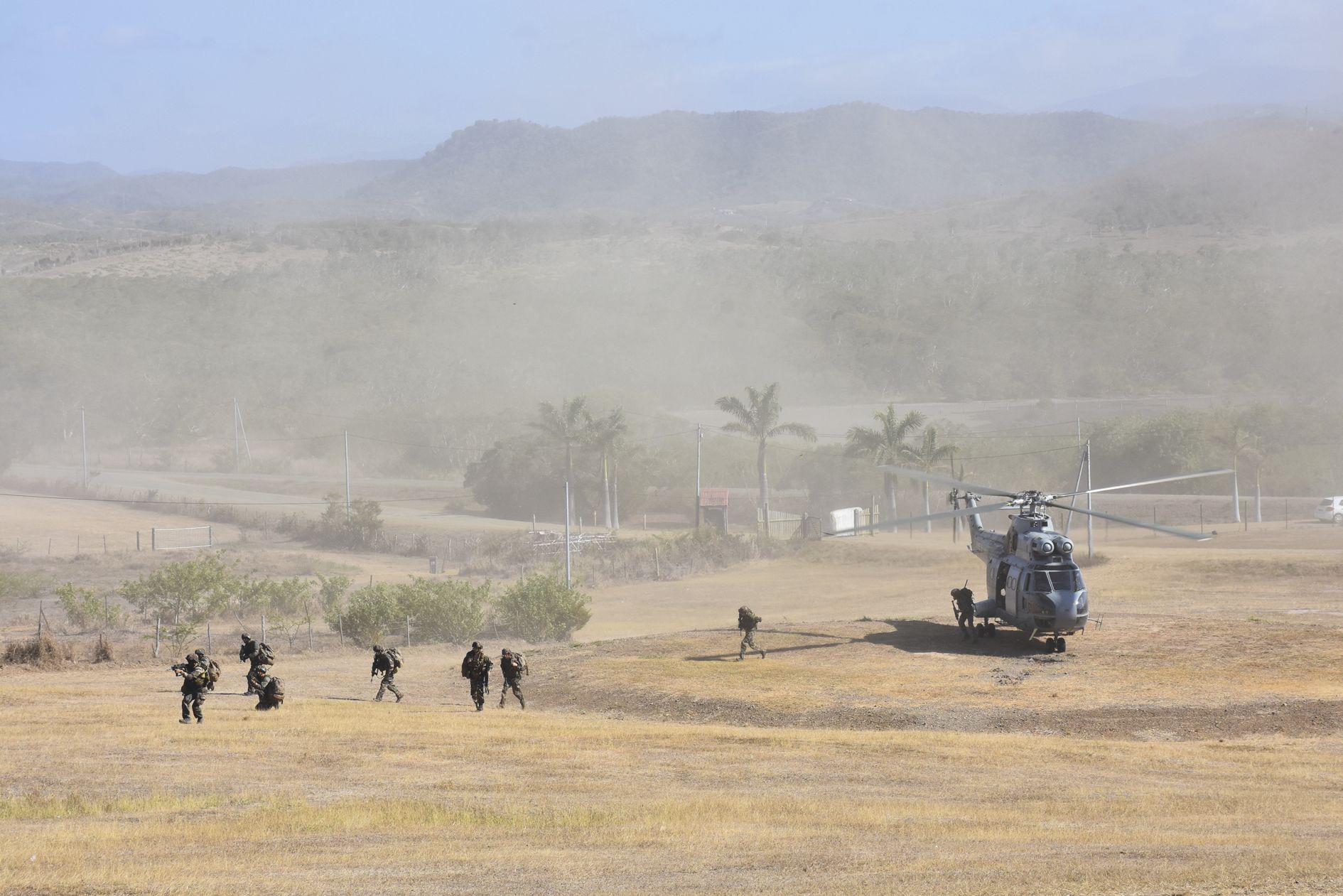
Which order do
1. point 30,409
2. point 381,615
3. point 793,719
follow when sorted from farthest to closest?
point 30,409 < point 381,615 < point 793,719

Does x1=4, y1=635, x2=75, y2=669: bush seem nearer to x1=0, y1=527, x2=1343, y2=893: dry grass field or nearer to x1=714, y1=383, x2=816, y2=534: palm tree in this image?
x1=0, y1=527, x2=1343, y2=893: dry grass field

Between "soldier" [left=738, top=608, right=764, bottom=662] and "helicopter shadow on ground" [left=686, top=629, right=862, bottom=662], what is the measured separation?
0.75 feet

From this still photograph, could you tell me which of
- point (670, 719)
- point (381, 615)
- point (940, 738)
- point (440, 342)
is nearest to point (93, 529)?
point (381, 615)

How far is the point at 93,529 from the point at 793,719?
58574 mm

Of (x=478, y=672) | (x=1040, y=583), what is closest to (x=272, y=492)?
(x=478, y=672)

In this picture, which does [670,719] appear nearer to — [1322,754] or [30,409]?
[1322,754]

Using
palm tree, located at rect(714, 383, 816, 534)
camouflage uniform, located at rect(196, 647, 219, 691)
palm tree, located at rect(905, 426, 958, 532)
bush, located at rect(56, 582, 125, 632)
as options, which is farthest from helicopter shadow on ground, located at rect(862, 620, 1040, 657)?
palm tree, located at rect(714, 383, 816, 534)

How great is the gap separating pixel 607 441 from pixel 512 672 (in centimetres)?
5015

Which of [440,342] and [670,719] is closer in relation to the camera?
[670,719]

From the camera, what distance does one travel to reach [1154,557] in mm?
47562

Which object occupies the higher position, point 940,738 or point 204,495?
point 204,495

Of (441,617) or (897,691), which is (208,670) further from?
(441,617)

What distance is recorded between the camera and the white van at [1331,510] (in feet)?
201

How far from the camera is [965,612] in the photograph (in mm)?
31203
